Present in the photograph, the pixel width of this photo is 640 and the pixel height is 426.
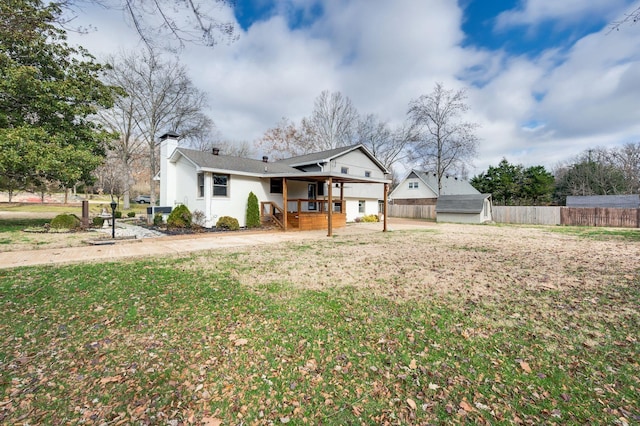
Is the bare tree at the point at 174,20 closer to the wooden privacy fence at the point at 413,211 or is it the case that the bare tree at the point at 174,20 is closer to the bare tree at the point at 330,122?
the wooden privacy fence at the point at 413,211

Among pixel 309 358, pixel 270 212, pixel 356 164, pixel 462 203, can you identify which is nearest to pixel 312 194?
pixel 270 212

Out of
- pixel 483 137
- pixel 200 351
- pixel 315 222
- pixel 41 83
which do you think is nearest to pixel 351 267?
pixel 200 351

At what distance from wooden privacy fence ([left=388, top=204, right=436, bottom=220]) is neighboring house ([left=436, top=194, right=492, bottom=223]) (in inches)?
134

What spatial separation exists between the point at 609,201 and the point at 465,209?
14.8m

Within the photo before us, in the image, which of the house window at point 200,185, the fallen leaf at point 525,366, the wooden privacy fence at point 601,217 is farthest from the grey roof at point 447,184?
the fallen leaf at point 525,366

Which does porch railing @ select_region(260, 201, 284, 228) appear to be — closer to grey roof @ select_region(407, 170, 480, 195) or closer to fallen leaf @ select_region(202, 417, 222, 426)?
fallen leaf @ select_region(202, 417, 222, 426)

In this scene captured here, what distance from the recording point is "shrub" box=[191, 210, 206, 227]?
13.5 m

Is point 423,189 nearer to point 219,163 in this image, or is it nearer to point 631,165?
point 631,165

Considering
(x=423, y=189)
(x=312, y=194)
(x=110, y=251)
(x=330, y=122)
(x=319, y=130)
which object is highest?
(x=330, y=122)

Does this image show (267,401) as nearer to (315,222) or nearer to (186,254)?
(186,254)

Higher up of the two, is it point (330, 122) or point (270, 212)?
point (330, 122)

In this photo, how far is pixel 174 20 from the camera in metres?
3.88

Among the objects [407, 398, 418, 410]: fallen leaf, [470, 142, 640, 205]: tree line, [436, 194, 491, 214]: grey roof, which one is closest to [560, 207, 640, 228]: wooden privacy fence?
[436, 194, 491, 214]: grey roof

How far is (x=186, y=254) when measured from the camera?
740cm
